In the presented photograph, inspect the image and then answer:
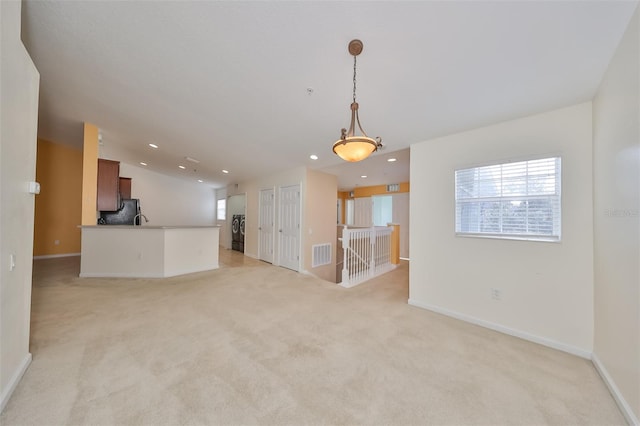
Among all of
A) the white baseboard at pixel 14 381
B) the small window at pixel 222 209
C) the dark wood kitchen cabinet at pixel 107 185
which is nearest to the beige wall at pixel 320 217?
the white baseboard at pixel 14 381

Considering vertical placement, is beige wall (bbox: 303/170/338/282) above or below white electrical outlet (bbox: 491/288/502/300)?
above

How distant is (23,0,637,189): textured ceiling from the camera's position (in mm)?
1458

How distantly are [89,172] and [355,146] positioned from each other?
209 inches

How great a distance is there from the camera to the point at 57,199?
6020 millimetres

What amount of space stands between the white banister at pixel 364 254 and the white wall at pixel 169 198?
24.5ft

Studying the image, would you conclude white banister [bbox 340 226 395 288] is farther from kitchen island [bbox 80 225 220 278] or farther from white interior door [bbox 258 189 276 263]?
kitchen island [bbox 80 225 220 278]

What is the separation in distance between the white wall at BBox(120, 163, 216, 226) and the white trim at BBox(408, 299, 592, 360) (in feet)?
30.7

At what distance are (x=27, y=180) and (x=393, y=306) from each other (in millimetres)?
3924

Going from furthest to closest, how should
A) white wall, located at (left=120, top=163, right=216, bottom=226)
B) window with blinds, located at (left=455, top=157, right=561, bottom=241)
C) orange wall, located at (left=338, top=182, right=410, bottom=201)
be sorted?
white wall, located at (left=120, top=163, right=216, bottom=226) → orange wall, located at (left=338, top=182, right=410, bottom=201) → window with blinds, located at (left=455, top=157, right=561, bottom=241)

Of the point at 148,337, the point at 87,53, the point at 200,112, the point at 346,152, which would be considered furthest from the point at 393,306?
the point at 87,53

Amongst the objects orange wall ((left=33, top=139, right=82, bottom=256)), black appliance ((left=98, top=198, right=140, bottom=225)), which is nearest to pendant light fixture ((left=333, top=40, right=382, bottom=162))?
black appliance ((left=98, top=198, right=140, bottom=225))

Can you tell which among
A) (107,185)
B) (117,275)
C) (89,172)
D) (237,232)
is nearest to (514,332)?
(117,275)

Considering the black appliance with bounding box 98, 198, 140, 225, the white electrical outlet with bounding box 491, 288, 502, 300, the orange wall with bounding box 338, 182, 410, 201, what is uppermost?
the orange wall with bounding box 338, 182, 410, 201

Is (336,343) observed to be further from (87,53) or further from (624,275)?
(87,53)
